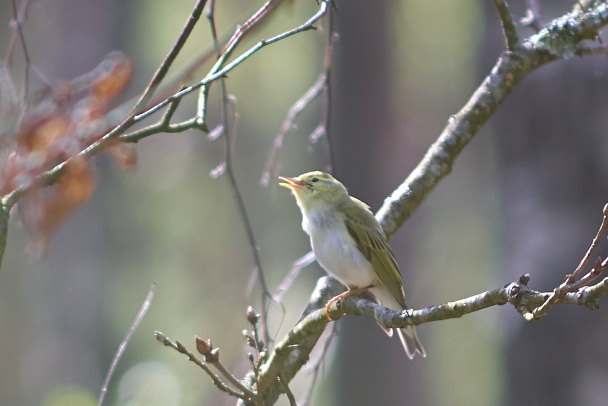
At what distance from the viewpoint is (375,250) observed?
3.11 meters

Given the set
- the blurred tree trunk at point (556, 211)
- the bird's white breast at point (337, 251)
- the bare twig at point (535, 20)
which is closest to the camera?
the bare twig at point (535, 20)

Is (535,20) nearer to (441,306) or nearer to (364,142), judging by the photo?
(441,306)

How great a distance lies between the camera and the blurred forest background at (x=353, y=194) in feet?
13.0

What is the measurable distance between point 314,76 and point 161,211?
4361mm

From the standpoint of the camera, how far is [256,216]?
15703mm

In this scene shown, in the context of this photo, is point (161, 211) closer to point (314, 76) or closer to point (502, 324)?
point (314, 76)

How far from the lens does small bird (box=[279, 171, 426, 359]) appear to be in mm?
3006

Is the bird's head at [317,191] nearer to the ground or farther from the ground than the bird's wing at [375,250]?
farther from the ground

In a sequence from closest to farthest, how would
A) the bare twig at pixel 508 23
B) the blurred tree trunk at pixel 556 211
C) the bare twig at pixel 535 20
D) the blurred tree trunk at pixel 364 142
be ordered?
the bare twig at pixel 508 23, the bare twig at pixel 535 20, the blurred tree trunk at pixel 556 211, the blurred tree trunk at pixel 364 142

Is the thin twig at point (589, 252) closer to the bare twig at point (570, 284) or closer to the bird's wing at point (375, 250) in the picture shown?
the bare twig at point (570, 284)

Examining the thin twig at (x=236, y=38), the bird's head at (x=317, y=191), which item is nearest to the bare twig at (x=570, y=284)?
the thin twig at (x=236, y=38)

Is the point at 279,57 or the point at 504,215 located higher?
the point at 279,57

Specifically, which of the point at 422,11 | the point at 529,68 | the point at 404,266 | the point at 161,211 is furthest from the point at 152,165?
the point at 529,68

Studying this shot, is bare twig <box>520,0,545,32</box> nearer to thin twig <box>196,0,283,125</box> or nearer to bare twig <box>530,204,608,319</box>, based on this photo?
thin twig <box>196,0,283,125</box>
